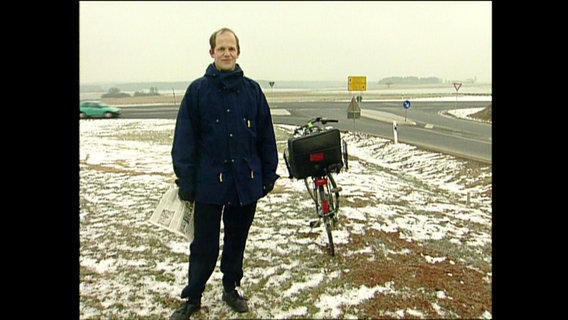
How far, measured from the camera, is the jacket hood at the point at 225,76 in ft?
8.15

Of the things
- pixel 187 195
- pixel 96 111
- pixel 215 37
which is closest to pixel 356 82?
pixel 215 37

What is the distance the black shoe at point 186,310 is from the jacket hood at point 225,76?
5.09ft

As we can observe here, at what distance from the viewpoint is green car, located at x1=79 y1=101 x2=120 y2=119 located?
25.8m

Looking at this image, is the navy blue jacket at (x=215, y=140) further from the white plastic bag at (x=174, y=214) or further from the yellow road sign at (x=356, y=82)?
the yellow road sign at (x=356, y=82)

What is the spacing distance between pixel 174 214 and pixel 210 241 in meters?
0.36

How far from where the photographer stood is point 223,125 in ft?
8.15

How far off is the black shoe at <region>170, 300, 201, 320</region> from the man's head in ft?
5.45

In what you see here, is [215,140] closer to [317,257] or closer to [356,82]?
[317,257]

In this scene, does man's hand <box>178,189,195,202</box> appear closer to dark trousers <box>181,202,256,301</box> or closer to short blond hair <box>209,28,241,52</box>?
dark trousers <box>181,202,256,301</box>

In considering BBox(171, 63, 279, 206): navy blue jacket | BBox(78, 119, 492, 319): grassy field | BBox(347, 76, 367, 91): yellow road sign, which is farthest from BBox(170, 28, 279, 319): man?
BBox(347, 76, 367, 91): yellow road sign
